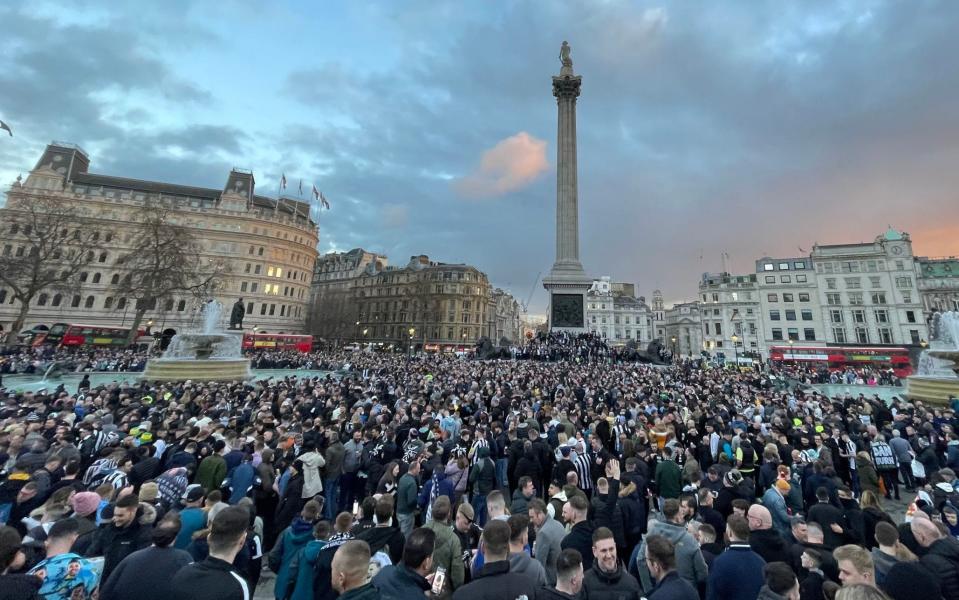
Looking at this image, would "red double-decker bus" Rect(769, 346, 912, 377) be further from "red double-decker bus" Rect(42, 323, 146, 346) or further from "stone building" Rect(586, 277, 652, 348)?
"red double-decker bus" Rect(42, 323, 146, 346)

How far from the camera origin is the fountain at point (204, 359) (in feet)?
67.6

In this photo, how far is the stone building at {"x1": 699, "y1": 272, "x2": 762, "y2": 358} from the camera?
69000mm

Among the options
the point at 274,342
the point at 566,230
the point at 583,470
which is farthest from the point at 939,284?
the point at 274,342

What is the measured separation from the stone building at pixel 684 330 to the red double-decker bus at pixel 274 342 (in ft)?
242

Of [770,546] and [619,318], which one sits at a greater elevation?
[619,318]

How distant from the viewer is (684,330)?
296 ft

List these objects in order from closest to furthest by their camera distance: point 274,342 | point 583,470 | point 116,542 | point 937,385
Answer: point 116,542, point 583,470, point 937,385, point 274,342

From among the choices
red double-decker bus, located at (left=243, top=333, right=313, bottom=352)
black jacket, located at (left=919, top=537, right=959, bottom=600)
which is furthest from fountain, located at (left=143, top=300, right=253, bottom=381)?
black jacket, located at (left=919, top=537, right=959, bottom=600)

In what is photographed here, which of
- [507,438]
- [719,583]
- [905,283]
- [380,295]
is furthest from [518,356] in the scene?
[905,283]

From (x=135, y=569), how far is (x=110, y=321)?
248ft

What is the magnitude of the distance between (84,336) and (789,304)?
101 metres

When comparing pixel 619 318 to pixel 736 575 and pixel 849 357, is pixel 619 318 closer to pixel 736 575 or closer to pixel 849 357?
pixel 849 357

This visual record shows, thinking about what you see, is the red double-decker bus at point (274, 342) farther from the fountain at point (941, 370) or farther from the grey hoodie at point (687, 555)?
the fountain at point (941, 370)

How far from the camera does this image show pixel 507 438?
29.7 feet
